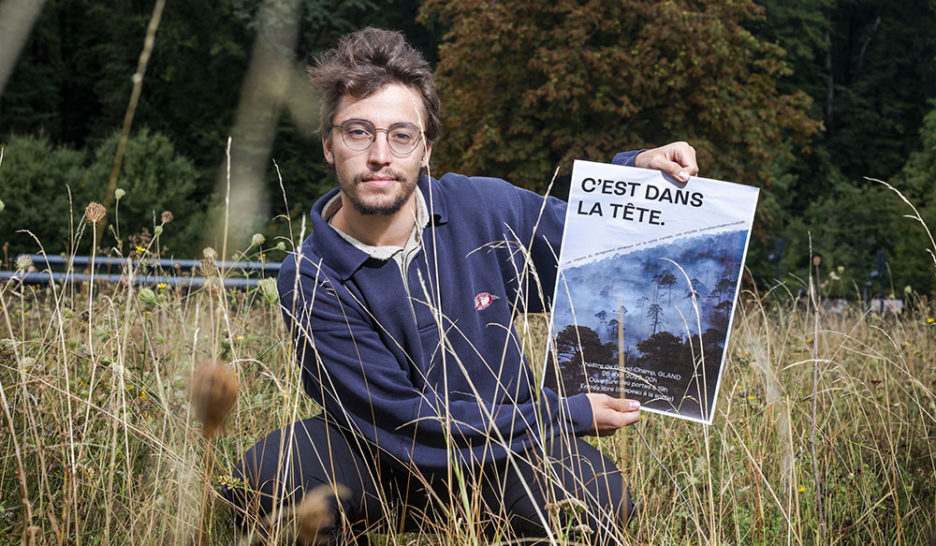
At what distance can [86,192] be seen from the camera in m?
13.3

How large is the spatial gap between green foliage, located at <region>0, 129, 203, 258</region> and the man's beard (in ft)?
34.4

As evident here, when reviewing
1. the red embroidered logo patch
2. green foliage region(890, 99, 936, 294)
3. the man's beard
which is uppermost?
the man's beard

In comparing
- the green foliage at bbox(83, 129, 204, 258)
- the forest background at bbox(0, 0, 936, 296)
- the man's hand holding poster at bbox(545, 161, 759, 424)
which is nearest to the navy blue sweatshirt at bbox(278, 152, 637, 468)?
the man's hand holding poster at bbox(545, 161, 759, 424)

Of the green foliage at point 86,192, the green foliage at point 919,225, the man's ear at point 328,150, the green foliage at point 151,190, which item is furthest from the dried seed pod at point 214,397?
the green foliage at point 919,225

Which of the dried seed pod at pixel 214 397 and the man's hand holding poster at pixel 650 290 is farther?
the man's hand holding poster at pixel 650 290

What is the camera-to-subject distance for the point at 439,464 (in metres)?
2.08

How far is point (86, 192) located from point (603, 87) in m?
8.14

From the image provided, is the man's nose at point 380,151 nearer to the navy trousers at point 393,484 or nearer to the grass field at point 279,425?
the grass field at point 279,425

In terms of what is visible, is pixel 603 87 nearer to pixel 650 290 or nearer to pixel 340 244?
pixel 340 244

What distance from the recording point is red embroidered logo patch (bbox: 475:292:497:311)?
243 centimetres

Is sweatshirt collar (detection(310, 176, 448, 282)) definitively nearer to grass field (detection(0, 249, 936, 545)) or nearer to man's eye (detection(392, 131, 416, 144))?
man's eye (detection(392, 131, 416, 144))

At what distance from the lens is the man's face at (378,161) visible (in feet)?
7.43

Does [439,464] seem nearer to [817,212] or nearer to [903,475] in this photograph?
[903,475]

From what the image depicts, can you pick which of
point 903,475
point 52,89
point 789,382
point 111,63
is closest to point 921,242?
point 789,382
